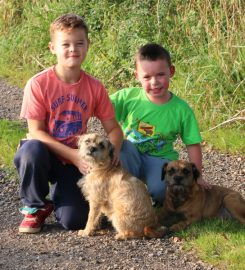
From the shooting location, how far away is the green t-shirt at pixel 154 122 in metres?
5.17

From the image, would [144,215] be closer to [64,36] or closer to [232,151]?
[64,36]

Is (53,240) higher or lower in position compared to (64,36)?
lower

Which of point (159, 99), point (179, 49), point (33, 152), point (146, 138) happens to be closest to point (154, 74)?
point (159, 99)

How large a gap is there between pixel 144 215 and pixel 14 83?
596 centimetres

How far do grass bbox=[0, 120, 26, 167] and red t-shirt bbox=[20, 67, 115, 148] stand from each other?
5.21 feet

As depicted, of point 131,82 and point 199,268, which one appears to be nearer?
point 199,268

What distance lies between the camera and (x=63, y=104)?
16.0 feet

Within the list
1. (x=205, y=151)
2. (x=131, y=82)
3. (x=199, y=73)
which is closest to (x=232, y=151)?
(x=205, y=151)

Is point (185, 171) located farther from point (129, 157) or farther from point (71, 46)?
point (71, 46)

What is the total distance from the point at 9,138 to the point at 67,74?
2.33 metres

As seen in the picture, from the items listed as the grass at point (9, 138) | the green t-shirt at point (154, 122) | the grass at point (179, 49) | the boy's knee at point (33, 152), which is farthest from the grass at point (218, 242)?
the grass at point (9, 138)

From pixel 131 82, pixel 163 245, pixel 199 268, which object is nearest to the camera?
pixel 199 268

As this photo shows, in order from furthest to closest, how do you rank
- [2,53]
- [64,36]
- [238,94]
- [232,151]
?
[2,53], [238,94], [232,151], [64,36]

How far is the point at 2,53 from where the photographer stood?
11.0m
